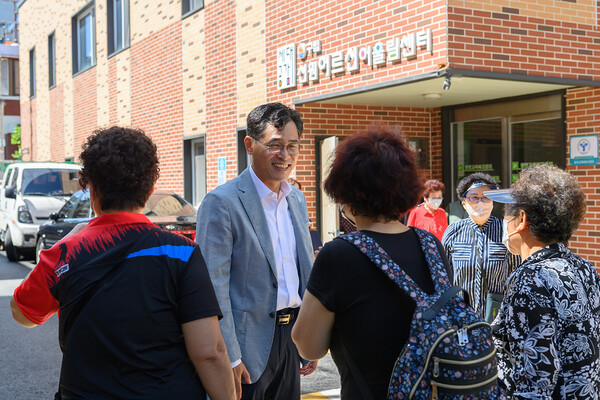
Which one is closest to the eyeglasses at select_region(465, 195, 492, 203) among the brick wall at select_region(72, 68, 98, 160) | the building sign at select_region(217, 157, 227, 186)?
the building sign at select_region(217, 157, 227, 186)

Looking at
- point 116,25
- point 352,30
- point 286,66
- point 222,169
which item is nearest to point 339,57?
point 352,30

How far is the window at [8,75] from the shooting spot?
133 ft

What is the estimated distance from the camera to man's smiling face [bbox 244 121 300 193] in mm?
3582

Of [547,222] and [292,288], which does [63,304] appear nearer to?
[292,288]

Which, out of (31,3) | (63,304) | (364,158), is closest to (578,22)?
(364,158)

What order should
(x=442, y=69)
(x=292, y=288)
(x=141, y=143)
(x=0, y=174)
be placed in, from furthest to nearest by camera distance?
1. (x=0, y=174)
2. (x=442, y=69)
3. (x=292, y=288)
4. (x=141, y=143)

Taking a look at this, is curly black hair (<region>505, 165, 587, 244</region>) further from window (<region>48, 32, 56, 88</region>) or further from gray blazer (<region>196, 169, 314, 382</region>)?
window (<region>48, 32, 56, 88</region>)

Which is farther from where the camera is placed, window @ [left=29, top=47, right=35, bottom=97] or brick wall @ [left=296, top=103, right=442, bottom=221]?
window @ [left=29, top=47, right=35, bottom=97]

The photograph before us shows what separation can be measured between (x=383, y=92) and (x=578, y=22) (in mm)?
2761

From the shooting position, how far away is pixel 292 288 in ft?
11.4

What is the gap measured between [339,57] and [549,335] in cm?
762

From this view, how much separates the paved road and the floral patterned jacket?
3038mm

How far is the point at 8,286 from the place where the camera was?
1151cm

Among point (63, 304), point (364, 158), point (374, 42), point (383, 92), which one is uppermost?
point (374, 42)
